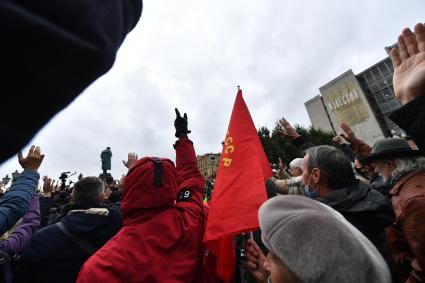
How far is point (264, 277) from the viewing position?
2.00 meters

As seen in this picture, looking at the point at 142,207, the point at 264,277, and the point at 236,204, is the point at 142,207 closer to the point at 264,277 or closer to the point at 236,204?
the point at 236,204

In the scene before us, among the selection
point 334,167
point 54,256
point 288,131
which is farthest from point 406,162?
point 54,256

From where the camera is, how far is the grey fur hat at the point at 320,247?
4.00 ft

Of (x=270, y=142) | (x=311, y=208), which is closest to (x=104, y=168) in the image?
(x=311, y=208)

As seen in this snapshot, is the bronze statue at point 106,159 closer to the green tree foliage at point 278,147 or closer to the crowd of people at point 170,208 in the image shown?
the crowd of people at point 170,208

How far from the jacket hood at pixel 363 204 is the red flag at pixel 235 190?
666 mm

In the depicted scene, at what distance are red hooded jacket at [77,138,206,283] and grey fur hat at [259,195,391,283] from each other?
820 mm

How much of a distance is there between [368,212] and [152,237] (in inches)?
62.8

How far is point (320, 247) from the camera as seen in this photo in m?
1.27

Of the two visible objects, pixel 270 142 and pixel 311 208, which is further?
pixel 270 142

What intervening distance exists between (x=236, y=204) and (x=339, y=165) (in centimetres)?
101

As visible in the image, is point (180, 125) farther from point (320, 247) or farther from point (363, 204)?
point (320, 247)

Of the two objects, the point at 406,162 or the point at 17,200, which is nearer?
the point at 17,200

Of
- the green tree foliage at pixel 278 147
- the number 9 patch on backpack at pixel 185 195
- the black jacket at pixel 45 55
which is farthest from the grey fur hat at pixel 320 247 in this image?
the green tree foliage at pixel 278 147
